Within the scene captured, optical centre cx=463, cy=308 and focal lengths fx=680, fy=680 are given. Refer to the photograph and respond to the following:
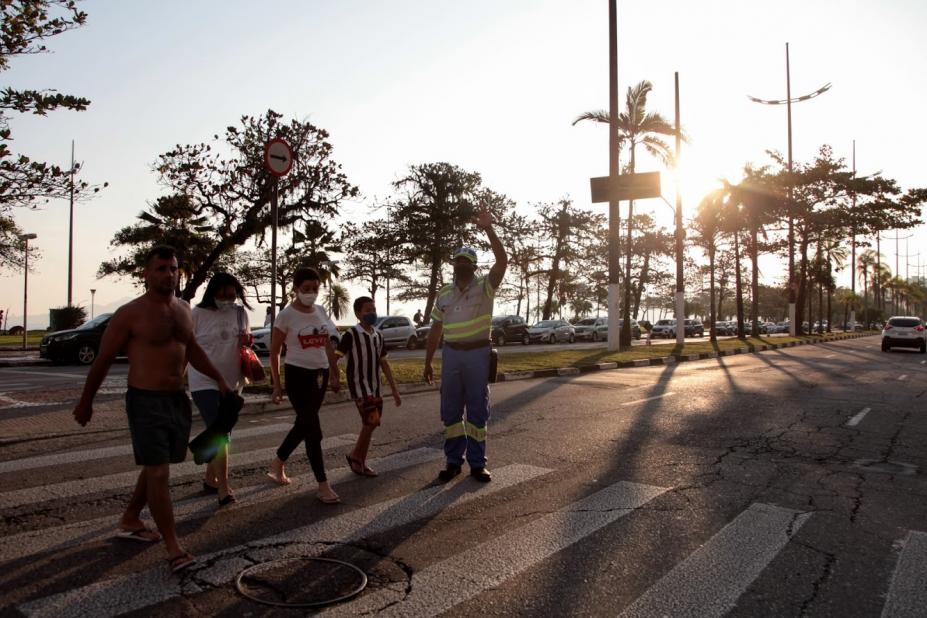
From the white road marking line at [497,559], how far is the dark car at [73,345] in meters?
17.4

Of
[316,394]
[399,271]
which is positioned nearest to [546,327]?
[399,271]

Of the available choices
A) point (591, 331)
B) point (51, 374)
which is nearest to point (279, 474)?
point (51, 374)

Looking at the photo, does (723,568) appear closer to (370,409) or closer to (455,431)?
(455,431)

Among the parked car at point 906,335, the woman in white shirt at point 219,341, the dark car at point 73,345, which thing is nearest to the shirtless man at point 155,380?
the woman in white shirt at point 219,341

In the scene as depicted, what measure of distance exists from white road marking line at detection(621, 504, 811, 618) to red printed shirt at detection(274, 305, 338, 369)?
2838 mm

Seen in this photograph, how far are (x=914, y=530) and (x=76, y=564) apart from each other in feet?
16.5

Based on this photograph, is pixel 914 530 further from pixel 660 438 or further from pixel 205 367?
pixel 205 367

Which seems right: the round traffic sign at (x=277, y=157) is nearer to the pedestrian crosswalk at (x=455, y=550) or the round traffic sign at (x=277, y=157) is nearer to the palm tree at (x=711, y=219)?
the pedestrian crosswalk at (x=455, y=550)

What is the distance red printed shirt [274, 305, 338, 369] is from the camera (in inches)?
198

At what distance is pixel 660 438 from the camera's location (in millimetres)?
7445

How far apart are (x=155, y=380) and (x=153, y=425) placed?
0.24m

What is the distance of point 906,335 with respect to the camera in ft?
95.0

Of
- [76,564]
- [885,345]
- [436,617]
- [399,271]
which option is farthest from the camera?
[399,271]

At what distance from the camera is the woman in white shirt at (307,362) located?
4902mm
